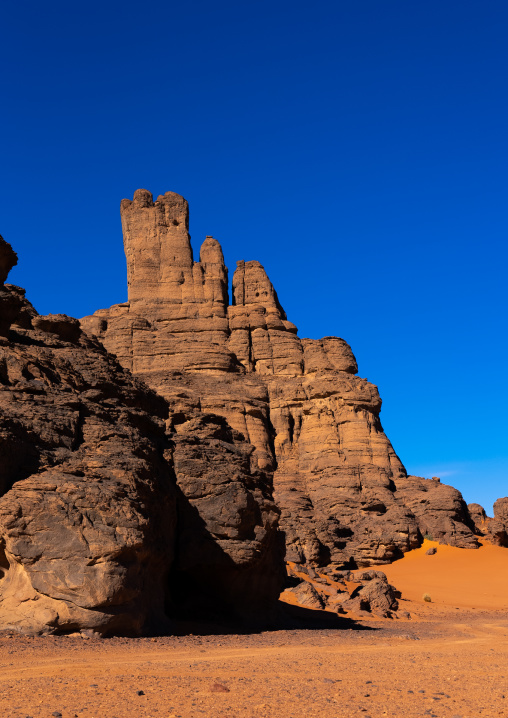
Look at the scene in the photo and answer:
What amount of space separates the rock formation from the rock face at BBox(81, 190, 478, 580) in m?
21.2

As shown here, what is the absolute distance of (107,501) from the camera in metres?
13.4

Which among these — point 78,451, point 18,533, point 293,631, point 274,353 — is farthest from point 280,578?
point 274,353

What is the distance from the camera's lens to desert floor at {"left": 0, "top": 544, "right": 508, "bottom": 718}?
8.01m

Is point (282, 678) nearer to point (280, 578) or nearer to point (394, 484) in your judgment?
point (280, 578)

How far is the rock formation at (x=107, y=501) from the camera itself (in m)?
12.5

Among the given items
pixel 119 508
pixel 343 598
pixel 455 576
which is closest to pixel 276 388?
pixel 455 576

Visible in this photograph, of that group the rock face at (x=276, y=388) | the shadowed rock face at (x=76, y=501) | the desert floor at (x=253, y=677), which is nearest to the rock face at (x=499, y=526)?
the rock face at (x=276, y=388)

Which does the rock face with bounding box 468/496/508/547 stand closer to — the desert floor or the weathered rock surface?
the weathered rock surface

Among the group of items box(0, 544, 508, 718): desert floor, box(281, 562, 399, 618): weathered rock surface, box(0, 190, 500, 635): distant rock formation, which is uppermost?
box(0, 190, 500, 635): distant rock formation

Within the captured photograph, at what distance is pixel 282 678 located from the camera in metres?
10.0

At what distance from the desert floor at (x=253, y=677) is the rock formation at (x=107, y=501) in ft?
3.31

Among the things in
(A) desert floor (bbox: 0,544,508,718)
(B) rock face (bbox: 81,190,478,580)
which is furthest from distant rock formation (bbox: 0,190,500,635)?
(B) rock face (bbox: 81,190,478,580)

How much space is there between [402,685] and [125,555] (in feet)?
17.8

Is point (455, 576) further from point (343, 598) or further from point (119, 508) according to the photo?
point (119, 508)
